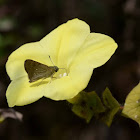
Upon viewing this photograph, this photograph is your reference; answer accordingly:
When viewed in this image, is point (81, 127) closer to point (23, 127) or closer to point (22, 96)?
point (23, 127)

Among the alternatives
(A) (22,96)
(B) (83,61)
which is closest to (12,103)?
(A) (22,96)

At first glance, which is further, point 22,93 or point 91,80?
point 91,80

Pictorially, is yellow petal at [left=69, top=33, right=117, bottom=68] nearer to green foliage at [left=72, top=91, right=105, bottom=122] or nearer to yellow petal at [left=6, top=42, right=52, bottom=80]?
green foliage at [left=72, top=91, right=105, bottom=122]

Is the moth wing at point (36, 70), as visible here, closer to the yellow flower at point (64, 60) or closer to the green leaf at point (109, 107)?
the yellow flower at point (64, 60)

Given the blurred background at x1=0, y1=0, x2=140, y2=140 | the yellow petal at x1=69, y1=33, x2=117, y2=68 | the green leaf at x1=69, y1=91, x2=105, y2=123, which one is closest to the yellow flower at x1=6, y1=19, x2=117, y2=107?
the yellow petal at x1=69, y1=33, x2=117, y2=68

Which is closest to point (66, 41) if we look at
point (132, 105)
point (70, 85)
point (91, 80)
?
point (70, 85)

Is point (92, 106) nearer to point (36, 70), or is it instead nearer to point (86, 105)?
point (86, 105)
